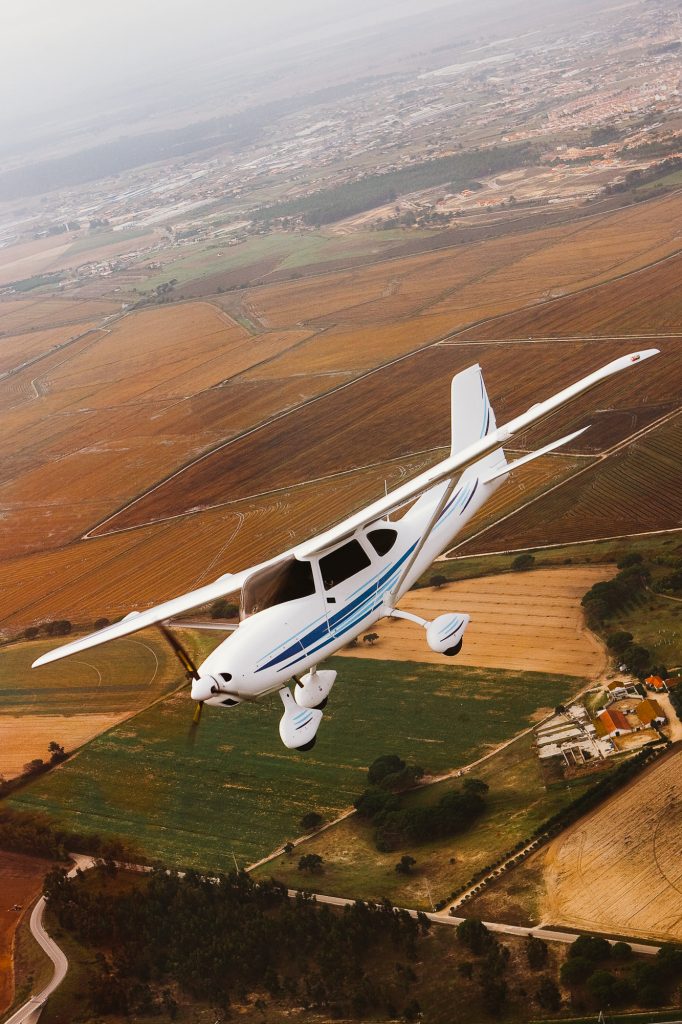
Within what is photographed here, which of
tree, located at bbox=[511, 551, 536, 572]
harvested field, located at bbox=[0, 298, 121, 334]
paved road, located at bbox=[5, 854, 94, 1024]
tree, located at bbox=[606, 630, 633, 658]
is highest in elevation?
harvested field, located at bbox=[0, 298, 121, 334]

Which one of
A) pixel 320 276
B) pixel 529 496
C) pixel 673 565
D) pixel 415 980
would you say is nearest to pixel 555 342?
pixel 529 496

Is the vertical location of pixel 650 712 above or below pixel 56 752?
below

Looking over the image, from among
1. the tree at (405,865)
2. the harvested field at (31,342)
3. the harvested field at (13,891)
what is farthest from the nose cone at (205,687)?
the harvested field at (31,342)

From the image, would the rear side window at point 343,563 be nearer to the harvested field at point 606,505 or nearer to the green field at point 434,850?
the green field at point 434,850

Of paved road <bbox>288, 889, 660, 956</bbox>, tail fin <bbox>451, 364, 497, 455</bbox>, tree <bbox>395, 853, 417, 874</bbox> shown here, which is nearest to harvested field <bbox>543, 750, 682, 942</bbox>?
paved road <bbox>288, 889, 660, 956</bbox>

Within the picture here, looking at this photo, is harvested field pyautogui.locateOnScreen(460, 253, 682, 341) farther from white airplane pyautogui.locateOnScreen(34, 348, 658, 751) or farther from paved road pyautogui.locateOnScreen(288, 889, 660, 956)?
white airplane pyautogui.locateOnScreen(34, 348, 658, 751)

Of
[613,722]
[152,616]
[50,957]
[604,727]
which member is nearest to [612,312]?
[613,722]

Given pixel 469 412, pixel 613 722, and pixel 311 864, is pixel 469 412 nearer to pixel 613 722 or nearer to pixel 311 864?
pixel 613 722
